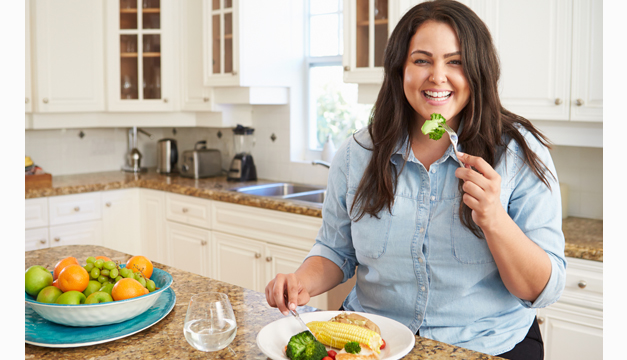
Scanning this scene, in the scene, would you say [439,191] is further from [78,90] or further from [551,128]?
[78,90]

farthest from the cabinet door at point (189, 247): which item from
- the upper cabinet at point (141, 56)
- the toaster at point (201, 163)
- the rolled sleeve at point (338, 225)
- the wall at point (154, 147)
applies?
the rolled sleeve at point (338, 225)

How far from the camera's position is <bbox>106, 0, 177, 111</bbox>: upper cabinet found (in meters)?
3.70

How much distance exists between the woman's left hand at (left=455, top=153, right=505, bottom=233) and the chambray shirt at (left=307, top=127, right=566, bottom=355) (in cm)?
18

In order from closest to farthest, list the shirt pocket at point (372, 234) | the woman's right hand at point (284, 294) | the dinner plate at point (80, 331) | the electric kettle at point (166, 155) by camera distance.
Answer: the dinner plate at point (80, 331) → the woman's right hand at point (284, 294) → the shirt pocket at point (372, 234) → the electric kettle at point (166, 155)

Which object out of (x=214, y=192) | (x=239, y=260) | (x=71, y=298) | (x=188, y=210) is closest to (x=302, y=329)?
(x=71, y=298)

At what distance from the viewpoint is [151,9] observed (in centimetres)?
372

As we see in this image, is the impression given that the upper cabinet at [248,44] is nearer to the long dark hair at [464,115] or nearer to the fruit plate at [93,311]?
the long dark hair at [464,115]

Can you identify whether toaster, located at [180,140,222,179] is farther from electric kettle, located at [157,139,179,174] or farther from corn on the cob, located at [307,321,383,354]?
corn on the cob, located at [307,321,383,354]

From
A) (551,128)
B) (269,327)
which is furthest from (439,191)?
(551,128)

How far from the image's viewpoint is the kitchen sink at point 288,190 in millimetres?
3350

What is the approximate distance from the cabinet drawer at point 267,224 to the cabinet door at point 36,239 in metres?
1.03

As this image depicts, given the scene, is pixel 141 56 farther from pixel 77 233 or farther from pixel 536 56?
pixel 536 56

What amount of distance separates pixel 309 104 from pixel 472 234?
246cm

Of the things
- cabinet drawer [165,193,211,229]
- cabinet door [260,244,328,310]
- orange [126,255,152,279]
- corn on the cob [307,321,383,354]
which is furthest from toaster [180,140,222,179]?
corn on the cob [307,321,383,354]
